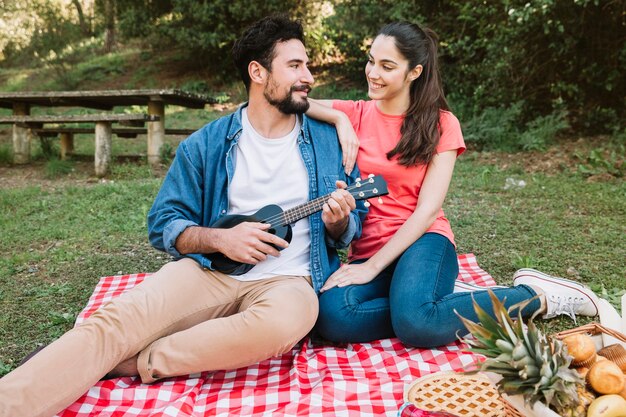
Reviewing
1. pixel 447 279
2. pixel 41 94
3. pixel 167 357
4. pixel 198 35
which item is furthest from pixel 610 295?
pixel 198 35

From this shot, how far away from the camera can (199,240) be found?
2992 millimetres

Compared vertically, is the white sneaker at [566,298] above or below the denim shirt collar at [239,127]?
below

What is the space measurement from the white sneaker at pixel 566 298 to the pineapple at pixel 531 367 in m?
1.46

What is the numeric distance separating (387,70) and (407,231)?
934mm

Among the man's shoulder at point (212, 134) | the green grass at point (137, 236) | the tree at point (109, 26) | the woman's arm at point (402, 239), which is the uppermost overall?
the tree at point (109, 26)

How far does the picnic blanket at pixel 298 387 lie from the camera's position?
2.54 metres

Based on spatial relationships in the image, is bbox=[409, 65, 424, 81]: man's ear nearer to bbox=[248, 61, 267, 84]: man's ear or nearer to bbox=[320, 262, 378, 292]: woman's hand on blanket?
bbox=[248, 61, 267, 84]: man's ear

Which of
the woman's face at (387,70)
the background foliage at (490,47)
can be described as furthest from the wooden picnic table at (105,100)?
the woman's face at (387,70)

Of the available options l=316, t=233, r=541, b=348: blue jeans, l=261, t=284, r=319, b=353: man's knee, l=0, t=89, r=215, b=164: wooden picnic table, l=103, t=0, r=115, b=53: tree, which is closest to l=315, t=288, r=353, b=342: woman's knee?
l=316, t=233, r=541, b=348: blue jeans

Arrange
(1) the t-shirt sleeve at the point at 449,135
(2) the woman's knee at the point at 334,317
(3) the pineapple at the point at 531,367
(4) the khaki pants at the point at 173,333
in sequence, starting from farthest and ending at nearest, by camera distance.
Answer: (1) the t-shirt sleeve at the point at 449,135, (2) the woman's knee at the point at 334,317, (4) the khaki pants at the point at 173,333, (3) the pineapple at the point at 531,367

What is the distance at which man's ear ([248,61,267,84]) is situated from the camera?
337cm

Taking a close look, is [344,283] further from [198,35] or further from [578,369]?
[198,35]

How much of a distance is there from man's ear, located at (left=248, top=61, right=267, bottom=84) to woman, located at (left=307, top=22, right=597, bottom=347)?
1.21ft

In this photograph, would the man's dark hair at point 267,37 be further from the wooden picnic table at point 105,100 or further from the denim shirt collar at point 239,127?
the wooden picnic table at point 105,100
